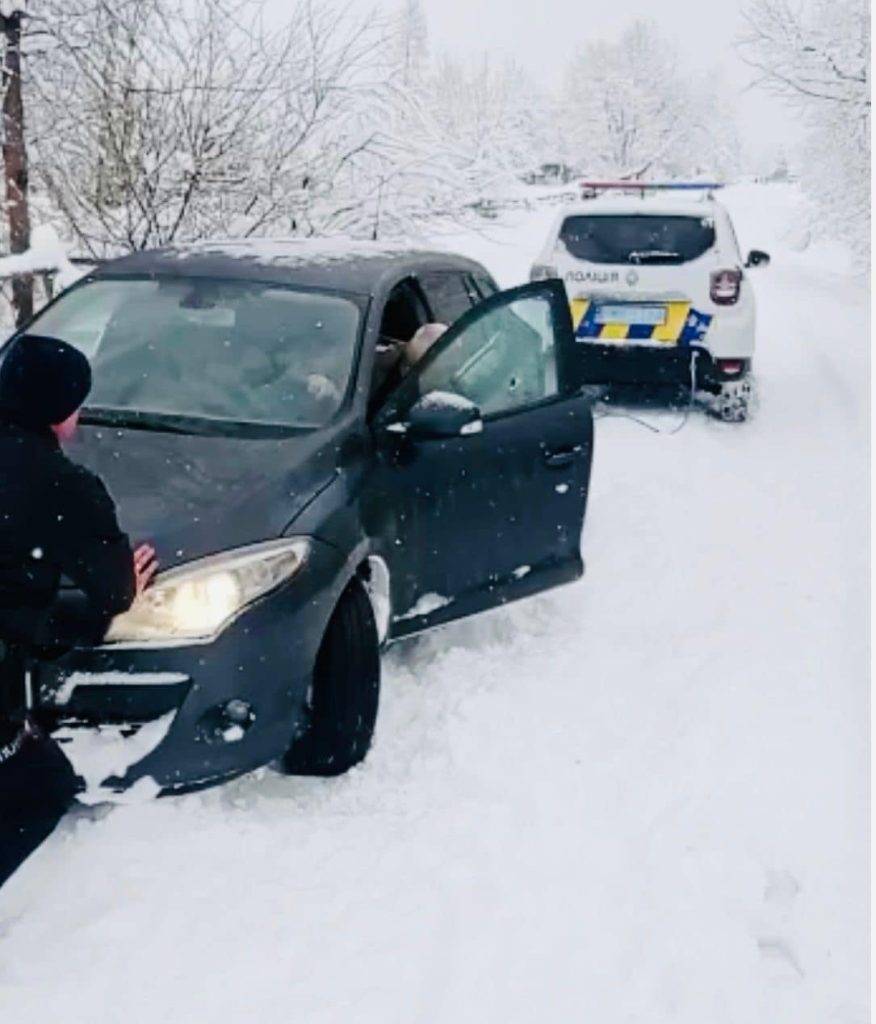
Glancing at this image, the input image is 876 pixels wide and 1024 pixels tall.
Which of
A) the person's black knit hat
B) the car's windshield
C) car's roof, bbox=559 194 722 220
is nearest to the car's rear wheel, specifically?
the car's windshield

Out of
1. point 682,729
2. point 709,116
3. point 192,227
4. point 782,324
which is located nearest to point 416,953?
point 682,729

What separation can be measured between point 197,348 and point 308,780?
1658 mm

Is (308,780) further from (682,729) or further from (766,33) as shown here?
(766,33)

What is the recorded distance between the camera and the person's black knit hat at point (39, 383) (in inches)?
109

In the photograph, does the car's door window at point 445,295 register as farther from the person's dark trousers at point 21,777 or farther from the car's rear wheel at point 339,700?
the person's dark trousers at point 21,777

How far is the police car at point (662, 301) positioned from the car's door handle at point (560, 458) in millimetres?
4577

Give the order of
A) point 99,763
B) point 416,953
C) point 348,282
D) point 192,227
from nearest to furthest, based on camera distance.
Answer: point 416,953 < point 99,763 < point 348,282 < point 192,227

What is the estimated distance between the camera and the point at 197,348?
15.1ft

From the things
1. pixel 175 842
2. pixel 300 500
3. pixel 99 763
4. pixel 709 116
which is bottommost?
pixel 709 116

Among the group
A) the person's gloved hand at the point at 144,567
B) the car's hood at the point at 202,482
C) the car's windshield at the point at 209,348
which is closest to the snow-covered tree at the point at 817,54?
the car's windshield at the point at 209,348

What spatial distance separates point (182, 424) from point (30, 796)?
1552mm

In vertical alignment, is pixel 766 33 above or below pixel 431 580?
above

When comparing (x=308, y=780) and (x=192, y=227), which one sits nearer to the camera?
(x=308, y=780)

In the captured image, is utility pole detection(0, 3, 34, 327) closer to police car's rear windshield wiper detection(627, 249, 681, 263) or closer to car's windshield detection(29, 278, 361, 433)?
police car's rear windshield wiper detection(627, 249, 681, 263)
